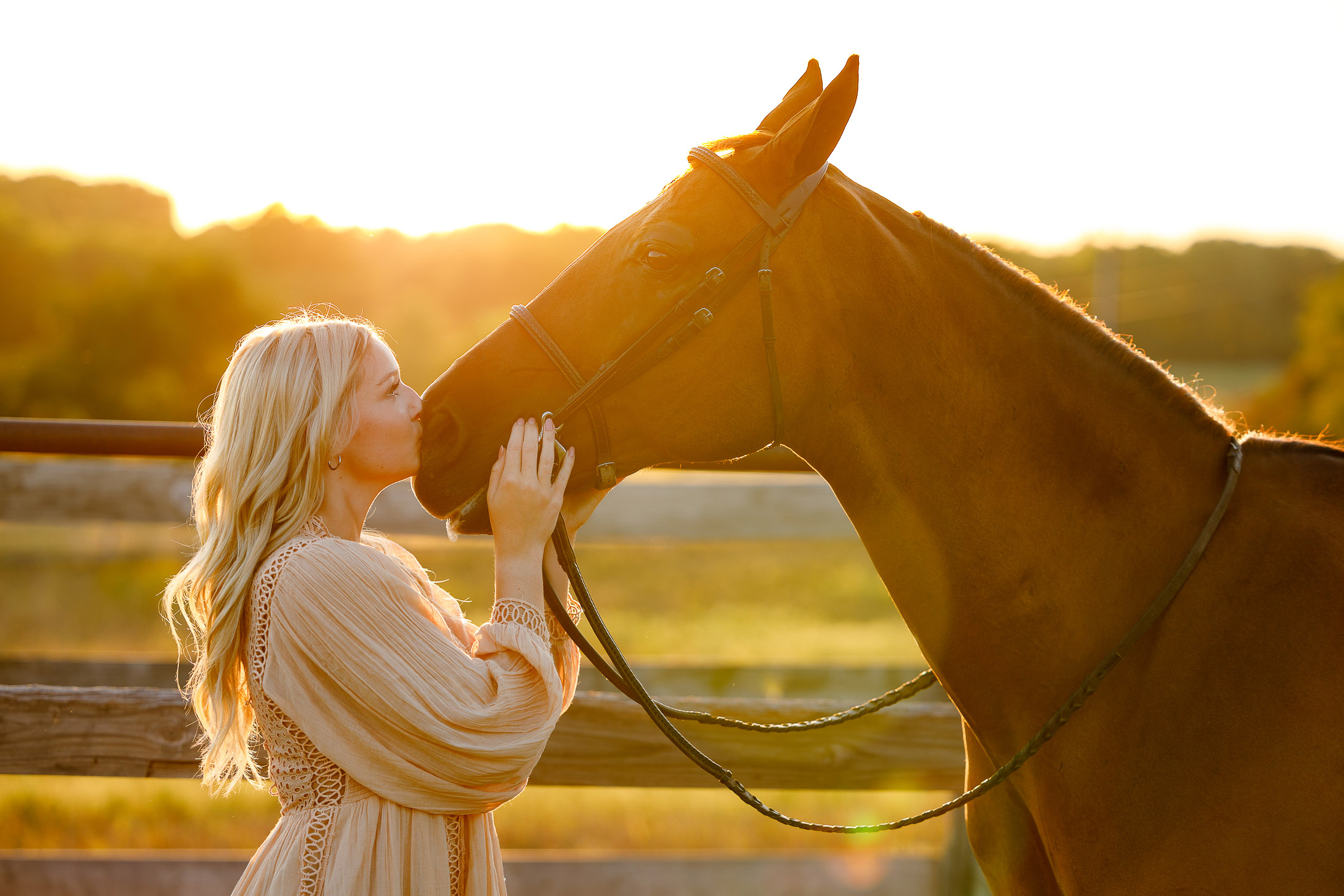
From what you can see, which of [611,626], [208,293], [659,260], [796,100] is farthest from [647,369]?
[208,293]

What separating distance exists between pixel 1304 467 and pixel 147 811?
17.4ft

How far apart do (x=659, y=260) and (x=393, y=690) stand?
39.7 inches

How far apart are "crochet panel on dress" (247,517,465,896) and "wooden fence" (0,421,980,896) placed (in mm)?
1031

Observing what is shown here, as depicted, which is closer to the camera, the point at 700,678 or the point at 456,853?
the point at 456,853

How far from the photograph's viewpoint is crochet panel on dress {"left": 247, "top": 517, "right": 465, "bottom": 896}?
1.62 m

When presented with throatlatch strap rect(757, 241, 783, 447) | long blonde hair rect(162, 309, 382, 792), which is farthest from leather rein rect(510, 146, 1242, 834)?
long blonde hair rect(162, 309, 382, 792)

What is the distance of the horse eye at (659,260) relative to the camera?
1.88 m

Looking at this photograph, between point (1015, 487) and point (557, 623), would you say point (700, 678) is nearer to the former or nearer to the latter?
point (557, 623)

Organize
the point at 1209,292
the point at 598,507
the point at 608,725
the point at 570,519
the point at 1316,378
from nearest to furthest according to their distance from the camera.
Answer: the point at 570,519, the point at 608,725, the point at 598,507, the point at 1316,378, the point at 1209,292

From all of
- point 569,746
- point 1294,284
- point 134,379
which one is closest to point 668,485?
point 569,746

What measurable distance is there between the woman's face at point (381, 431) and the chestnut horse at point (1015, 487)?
44 mm

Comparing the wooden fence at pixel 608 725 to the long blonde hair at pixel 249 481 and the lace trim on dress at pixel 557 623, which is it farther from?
the long blonde hair at pixel 249 481

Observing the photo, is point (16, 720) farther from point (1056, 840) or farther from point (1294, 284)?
point (1294, 284)

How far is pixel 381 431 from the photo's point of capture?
1.84 meters
